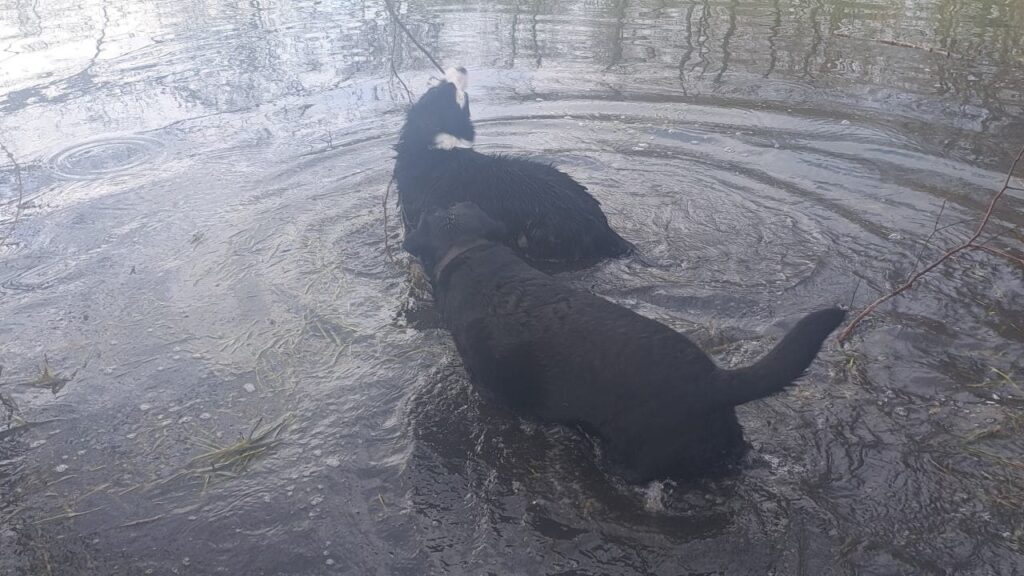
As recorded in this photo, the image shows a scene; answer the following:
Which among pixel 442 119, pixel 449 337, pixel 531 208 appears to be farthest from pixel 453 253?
pixel 442 119

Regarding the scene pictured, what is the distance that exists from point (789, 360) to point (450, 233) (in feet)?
6.55

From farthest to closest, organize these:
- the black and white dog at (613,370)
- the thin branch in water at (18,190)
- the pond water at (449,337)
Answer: the thin branch in water at (18,190), the pond water at (449,337), the black and white dog at (613,370)

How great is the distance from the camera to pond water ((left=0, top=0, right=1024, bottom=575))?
293 centimetres

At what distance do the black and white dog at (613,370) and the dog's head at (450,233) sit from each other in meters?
0.31

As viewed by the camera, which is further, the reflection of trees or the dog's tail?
the reflection of trees

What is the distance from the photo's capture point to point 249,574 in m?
2.83

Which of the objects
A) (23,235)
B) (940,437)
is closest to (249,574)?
(940,437)

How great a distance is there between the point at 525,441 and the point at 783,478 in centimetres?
121

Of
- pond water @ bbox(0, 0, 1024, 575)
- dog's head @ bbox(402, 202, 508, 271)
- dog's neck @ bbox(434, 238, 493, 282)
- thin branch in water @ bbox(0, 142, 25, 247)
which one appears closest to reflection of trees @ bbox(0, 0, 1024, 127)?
pond water @ bbox(0, 0, 1024, 575)

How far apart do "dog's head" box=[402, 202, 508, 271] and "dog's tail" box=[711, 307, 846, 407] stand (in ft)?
Result: 5.74

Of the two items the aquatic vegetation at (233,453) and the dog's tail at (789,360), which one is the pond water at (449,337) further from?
the dog's tail at (789,360)

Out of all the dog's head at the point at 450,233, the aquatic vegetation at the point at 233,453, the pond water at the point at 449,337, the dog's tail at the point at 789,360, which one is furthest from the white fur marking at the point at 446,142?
the dog's tail at the point at 789,360

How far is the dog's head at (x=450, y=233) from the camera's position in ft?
12.5

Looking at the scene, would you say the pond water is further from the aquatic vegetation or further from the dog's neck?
the dog's neck
